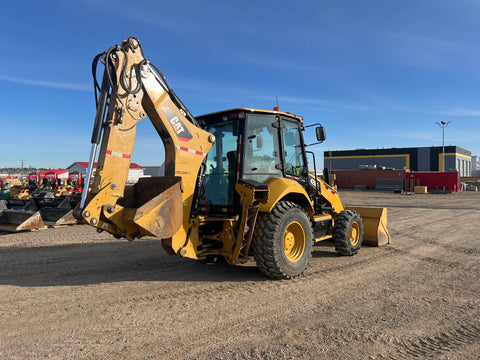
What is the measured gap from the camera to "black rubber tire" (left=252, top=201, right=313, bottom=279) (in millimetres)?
4867

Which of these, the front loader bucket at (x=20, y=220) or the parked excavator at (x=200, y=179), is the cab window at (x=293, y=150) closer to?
the parked excavator at (x=200, y=179)

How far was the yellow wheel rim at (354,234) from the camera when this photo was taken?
7.00 meters

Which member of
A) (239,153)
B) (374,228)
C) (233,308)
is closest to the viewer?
(233,308)

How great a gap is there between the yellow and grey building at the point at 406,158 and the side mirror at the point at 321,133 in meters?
46.3

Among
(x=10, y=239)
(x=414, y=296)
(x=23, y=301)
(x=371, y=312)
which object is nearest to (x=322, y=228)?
(x=414, y=296)

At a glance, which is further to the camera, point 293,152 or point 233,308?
point 293,152

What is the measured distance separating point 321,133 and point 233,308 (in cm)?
336

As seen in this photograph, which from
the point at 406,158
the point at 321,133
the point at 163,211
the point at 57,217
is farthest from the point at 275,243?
the point at 406,158

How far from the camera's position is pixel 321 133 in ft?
19.7

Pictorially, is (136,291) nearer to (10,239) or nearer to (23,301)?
(23,301)

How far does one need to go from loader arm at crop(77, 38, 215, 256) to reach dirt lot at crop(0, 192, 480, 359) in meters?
0.92

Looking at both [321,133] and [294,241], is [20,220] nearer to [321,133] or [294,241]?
[294,241]

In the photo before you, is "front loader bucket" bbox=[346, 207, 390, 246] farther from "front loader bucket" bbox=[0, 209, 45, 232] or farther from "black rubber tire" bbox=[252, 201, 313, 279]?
"front loader bucket" bbox=[0, 209, 45, 232]

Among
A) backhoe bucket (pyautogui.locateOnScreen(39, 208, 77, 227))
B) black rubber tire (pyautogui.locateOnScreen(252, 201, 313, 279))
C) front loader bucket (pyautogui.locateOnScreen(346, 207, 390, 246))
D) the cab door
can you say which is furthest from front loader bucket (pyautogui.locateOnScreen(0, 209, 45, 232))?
front loader bucket (pyautogui.locateOnScreen(346, 207, 390, 246))
